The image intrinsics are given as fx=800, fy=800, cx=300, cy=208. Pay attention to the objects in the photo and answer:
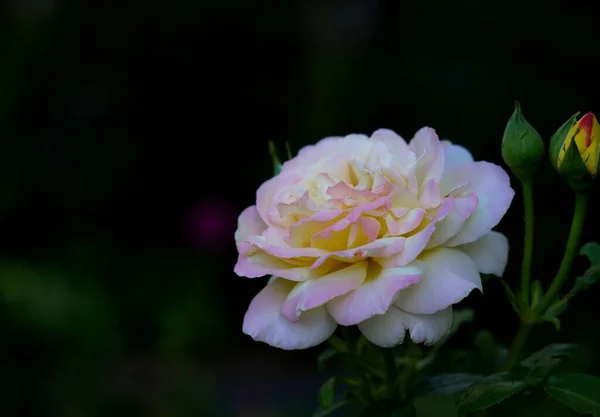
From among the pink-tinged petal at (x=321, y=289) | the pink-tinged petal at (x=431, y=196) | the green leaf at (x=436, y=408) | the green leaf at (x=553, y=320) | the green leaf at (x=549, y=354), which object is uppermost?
the pink-tinged petal at (x=431, y=196)

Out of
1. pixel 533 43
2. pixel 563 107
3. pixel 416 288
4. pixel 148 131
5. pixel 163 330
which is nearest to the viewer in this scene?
pixel 416 288

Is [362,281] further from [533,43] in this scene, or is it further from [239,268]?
[533,43]

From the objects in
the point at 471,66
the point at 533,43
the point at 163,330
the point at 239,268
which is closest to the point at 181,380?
the point at 163,330

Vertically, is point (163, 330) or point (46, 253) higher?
point (46, 253)

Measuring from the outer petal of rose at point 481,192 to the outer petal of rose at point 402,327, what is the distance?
0.06 m

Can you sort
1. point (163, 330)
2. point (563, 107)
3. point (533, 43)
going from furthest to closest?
point (163, 330), point (533, 43), point (563, 107)

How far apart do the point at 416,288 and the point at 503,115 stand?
1.60 metres

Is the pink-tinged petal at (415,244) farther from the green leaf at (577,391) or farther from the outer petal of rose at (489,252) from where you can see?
the green leaf at (577,391)

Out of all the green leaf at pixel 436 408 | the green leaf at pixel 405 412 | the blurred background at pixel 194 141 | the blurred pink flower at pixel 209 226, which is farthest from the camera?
the blurred pink flower at pixel 209 226

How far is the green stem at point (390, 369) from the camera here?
0.63 meters

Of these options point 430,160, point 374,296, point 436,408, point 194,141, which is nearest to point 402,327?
point 374,296

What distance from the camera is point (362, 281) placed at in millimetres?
548

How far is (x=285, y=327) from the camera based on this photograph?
0.56 meters

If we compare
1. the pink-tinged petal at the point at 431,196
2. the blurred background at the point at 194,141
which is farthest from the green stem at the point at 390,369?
the blurred background at the point at 194,141
